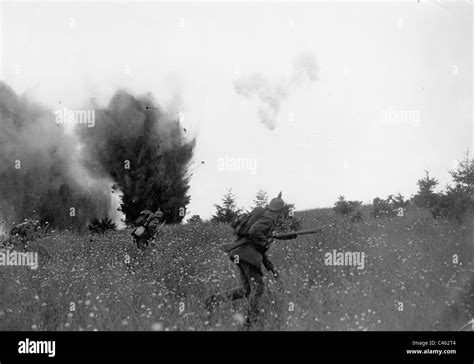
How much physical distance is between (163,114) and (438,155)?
4937 millimetres

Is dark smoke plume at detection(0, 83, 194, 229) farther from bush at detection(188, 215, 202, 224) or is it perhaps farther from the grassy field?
the grassy field

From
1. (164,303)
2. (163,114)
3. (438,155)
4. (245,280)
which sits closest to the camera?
(245,280)

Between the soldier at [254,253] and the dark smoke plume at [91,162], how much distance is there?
210 cm

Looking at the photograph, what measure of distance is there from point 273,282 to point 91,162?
420cm

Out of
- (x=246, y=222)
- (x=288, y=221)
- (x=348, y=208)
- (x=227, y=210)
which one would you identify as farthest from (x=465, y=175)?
(x=227, y=210)

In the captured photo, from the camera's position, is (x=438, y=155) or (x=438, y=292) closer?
(x=438, y=292)

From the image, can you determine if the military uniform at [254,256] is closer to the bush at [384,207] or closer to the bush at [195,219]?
the bush at [195,219]

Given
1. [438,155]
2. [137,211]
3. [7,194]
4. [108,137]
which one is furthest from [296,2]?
[7,194]

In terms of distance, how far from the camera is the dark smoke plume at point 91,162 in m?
8.52

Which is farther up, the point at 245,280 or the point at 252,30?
the point at 252,30

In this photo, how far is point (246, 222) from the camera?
662 centimetres

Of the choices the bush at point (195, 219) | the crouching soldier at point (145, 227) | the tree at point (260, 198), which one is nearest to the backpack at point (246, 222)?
the tree at point (260, 198)

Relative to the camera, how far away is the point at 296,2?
803cm

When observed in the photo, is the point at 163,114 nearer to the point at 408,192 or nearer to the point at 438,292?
the point at 408,192
